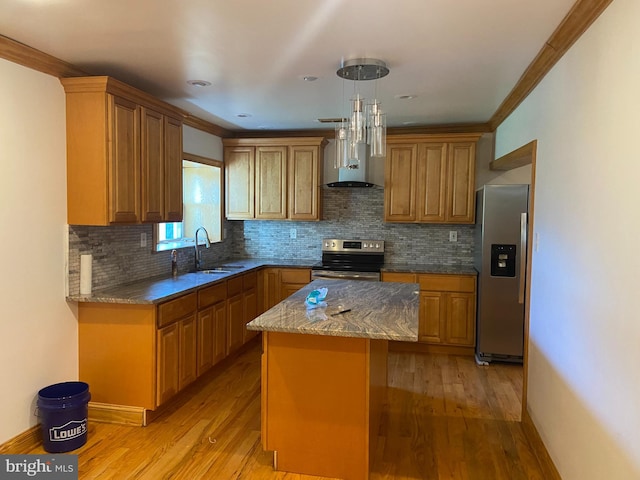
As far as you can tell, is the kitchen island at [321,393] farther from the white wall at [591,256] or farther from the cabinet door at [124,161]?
the cabinet door at [124,161]

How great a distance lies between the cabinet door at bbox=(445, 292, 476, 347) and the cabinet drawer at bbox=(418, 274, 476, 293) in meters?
0.06

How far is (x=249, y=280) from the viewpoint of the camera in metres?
4.87

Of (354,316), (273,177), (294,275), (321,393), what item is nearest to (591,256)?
(354,316)

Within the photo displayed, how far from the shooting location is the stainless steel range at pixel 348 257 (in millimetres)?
5145

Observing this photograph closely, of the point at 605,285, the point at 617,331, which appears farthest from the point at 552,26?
the point at 617,331

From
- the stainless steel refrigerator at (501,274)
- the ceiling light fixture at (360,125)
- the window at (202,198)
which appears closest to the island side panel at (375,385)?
the ceiling light fixture at (360,125)

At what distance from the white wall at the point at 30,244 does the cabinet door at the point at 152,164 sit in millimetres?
528

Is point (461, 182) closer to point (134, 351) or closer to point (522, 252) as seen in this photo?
point (522, 252)

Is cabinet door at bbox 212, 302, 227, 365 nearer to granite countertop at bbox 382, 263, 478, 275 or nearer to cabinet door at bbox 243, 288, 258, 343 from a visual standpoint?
cabinet door at bbox 243, 288, 258, 343

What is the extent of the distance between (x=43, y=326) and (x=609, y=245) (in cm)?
320

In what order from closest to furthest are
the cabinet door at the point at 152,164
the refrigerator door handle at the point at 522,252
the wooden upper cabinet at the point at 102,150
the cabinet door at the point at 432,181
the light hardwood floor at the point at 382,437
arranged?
the light hardwood floor at the point at 382,437, the wooden upper cabinet at the point at 102,150, the cabinet door at the point at 152,164, the refrigerator door handle at the point at 522,252, the cabinet door at the point at 432,181

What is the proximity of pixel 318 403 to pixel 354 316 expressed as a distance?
524 millimetres

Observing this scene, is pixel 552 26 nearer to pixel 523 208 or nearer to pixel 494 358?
pixel 523 208

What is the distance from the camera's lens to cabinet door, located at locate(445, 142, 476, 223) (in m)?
4.91
